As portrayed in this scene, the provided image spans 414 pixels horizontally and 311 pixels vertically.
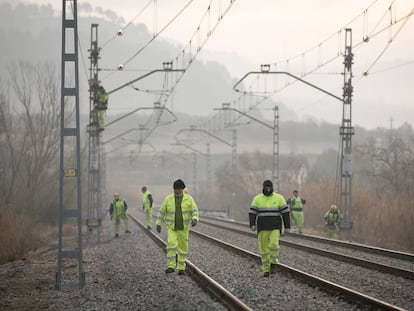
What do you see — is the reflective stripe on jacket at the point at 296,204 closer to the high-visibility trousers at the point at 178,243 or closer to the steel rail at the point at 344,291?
the steel rail at the point at 344,291

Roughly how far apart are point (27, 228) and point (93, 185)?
18.9 feet

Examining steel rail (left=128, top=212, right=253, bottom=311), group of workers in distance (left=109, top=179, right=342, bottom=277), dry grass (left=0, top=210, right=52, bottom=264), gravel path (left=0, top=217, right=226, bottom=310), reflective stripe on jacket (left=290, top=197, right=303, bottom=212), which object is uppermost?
group of workers in distance (left=109, top=179, right=342, bottom=277)

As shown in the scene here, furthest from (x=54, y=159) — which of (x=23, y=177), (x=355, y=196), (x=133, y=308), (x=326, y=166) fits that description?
(x=326, y=166)

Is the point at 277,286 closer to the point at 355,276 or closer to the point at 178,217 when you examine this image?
the point at 355,276

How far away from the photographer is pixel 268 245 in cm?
1580

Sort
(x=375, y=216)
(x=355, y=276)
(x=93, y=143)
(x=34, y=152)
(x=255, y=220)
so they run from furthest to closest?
(x=34, y=152) → (x=375, y=216) → (x=93, y=143) → (x=355, y=276) → (x=255, y=220)

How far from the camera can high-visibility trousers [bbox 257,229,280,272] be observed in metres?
15.6

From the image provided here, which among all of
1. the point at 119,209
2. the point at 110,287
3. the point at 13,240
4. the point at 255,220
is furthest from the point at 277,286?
the point at 119,209

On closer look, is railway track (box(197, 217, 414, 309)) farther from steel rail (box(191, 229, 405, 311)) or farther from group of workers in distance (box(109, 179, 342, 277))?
group of workers in distance (box(109, 179, 342, 277))

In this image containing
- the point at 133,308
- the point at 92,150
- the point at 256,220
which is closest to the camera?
the point at 133,308

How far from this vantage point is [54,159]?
5169 centimetres

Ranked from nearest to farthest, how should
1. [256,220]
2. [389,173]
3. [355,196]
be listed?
1. [256,220]
2. [355,196]
3. [389,173]

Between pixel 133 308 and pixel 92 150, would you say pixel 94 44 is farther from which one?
pixel 133 308

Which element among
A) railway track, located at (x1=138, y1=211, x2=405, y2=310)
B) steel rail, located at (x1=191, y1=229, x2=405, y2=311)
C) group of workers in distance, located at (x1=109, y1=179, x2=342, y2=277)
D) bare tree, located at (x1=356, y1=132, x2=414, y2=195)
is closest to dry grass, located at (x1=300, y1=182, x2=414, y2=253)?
bare tree, located at (x1=356, y1=132, x2=414, y2=195)
